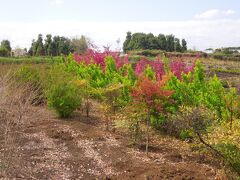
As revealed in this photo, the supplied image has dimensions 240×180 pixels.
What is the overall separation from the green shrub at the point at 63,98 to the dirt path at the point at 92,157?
1.08 metres

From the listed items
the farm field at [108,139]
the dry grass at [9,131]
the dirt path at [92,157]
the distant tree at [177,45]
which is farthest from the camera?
the distant tree at [177,45]

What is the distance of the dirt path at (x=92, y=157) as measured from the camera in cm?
938

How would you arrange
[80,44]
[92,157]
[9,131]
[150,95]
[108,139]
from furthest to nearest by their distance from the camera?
[80,44]
[108,139]
[150,95]
[92,157]
[9,131]

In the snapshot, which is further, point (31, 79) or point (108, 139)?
point (31, 79)

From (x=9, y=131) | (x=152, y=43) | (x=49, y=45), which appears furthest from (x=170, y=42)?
(x=9, y=131)

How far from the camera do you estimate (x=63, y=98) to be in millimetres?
15242

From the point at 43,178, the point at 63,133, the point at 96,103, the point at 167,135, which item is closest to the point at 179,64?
the point at 96,103

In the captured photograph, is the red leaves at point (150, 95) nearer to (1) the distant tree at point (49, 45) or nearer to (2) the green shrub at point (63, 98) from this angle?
(2) the green shrub at point (63, 98)

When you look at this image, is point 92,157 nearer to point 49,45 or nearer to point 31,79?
point 31,79

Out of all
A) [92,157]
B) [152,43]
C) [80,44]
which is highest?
[152,43]

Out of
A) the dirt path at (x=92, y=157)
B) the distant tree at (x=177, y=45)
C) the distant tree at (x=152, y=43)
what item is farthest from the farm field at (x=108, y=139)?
the distant tree at (x=177, y=45)

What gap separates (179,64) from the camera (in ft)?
72.1

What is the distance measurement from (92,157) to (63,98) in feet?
15.7

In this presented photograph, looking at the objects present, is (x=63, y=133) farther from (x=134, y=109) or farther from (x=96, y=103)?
(x=96, y=103)
